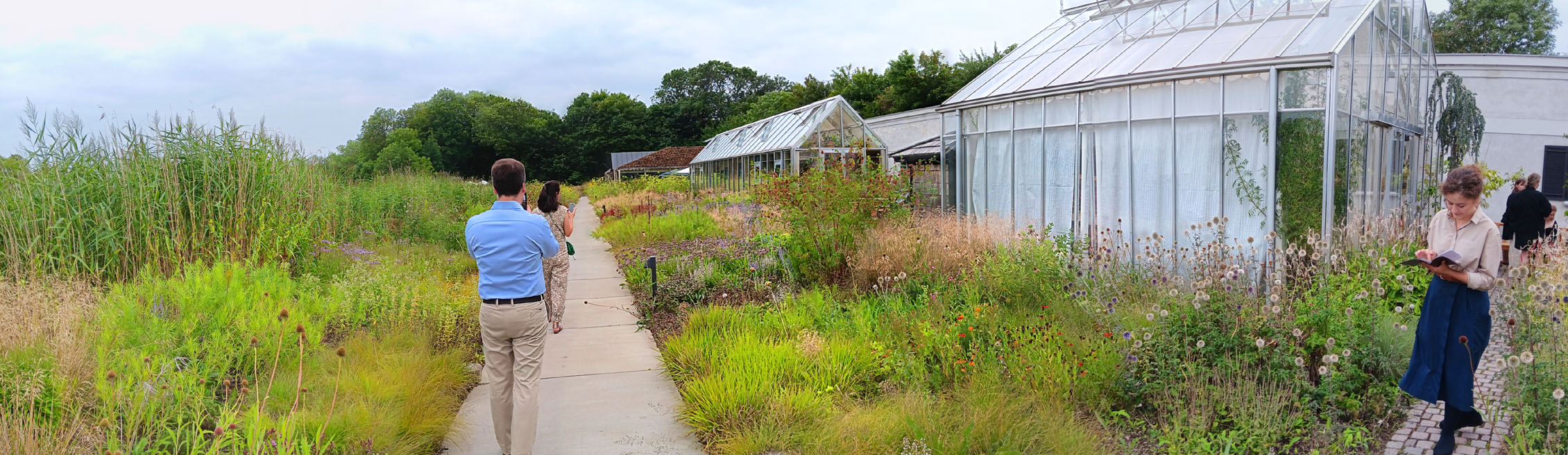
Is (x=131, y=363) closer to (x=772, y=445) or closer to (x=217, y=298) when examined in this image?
(x=217, y=298)

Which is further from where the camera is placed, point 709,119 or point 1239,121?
point 709,119

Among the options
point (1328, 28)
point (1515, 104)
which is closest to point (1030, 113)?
point (1328, 28)

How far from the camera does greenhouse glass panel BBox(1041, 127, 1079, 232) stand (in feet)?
31.8

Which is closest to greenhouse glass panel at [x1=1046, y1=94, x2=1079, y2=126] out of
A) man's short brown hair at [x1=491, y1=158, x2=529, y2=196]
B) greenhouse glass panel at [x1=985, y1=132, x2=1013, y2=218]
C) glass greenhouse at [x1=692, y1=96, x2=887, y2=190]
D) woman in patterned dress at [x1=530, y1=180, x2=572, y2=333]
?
greenhouse glass panel at [x1=985, y1=132, x2=1013, y2=218]

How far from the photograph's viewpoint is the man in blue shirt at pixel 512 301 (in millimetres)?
3730

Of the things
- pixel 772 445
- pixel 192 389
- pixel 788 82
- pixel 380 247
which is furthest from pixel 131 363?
pixel 788 82

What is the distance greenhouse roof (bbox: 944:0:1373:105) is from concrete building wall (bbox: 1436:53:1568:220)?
395 inches

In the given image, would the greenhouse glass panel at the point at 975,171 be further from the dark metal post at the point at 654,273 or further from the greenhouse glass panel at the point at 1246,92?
the dark metal post at the point at 654,273

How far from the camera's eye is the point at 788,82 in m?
68.1

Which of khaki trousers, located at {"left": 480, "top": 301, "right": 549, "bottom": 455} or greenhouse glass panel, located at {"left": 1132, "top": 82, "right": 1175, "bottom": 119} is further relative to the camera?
greenhouse glass panel, located at {"left": 1132, "top": 82, "right": 1175, "bottom": 119}

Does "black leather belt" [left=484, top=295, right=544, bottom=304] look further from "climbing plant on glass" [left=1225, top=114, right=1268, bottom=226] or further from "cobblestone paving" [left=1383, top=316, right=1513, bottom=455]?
"climbing plant on glass" [left=1225, top=114, right=1268, bottom=226]

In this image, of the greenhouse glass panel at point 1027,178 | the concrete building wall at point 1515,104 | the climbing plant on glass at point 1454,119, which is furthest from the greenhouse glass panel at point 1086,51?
the concrete building wall at point 1515,104

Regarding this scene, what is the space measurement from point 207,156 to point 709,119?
2235 inches

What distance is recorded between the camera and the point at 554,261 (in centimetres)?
659
